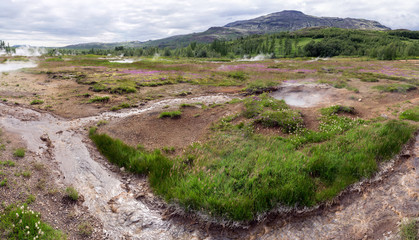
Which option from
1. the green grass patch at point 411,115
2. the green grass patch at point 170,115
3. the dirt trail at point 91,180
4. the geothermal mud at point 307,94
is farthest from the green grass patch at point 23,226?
the green grass patch at point 411,115

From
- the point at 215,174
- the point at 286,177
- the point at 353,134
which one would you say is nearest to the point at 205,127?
the point at 215,174

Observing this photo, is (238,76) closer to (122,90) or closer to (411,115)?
(122,90)

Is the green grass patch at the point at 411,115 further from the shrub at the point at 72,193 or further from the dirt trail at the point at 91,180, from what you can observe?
the shrub at the point at 72,193

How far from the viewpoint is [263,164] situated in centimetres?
901

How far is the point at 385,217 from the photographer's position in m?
6.59

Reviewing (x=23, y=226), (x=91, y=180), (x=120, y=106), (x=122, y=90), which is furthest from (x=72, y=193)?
(x=122, y=90)

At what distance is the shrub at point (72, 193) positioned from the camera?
26.2 feet

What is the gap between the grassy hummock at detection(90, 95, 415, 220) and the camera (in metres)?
7.53

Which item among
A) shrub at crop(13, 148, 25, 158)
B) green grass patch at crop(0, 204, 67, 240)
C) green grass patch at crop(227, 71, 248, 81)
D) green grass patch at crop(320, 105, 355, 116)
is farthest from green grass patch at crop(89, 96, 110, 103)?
green grass patch at crop(227, 71, 248, 81)

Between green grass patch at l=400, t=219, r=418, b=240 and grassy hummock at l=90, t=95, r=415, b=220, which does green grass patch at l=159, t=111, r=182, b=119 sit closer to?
grassy hummock at l=90, t=95, r=415, b=220

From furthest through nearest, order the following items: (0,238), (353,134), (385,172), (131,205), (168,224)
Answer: (353,134)
(385,172)
(131,205)
(168,224)
(0,238)

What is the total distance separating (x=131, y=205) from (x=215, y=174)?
3.59 meters

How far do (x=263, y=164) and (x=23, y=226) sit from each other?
8.51m

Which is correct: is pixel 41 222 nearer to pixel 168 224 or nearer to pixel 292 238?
pixel 168 224
